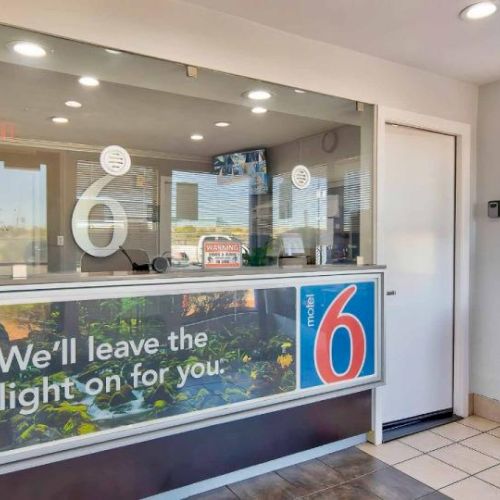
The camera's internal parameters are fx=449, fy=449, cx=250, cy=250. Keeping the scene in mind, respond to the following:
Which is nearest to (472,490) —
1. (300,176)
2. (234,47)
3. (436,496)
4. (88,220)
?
(436,496)

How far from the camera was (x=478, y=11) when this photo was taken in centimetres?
225

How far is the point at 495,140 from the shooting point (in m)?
3.28

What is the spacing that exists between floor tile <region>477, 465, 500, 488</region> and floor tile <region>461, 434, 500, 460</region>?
0.18 metres

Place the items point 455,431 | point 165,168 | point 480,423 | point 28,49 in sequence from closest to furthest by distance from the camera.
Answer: point 28,49, point 165,168, point 455,431, point 480,423

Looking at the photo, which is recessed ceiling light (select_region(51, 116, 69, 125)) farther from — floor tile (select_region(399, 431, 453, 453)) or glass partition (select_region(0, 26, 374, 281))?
floor tile (select_region(399, 431, 453, 453))

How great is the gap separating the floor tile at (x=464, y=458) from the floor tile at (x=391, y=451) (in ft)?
0.46

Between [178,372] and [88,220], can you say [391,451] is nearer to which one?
[178,372]

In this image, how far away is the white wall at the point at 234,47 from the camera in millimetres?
1970

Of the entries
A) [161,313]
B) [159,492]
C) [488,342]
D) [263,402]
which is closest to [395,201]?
[488,342]

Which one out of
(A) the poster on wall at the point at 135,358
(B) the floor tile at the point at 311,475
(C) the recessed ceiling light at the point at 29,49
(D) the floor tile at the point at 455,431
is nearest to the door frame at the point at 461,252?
(D) the floor tile at the point at 455,431

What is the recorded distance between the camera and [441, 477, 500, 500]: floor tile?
234cm

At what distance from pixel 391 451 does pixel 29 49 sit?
9.73 ft

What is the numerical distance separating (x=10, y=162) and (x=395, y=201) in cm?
234

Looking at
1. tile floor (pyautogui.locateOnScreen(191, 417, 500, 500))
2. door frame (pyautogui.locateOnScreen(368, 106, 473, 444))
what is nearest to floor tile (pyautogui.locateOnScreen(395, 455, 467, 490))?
tile floor (pyautogui.locateOnScreen(191, 417, 500, 500))
